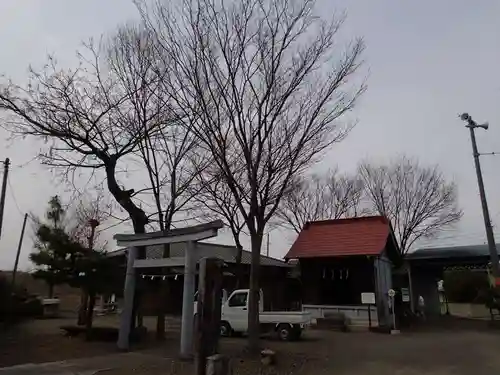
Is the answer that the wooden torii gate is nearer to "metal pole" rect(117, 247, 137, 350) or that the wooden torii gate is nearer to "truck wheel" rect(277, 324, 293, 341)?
"metal pole" rect(117, 247, 137, 350)

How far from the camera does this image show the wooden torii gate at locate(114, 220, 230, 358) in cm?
1226

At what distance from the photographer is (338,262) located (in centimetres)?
2208

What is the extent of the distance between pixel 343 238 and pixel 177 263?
36.1ft

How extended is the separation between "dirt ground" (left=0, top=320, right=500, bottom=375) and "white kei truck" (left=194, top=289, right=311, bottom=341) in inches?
24.3

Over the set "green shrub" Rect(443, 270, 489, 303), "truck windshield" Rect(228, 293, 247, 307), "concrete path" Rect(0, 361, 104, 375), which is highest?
"green shrub" Rect(443, 270, 489, 303)

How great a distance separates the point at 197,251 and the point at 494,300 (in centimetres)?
1522

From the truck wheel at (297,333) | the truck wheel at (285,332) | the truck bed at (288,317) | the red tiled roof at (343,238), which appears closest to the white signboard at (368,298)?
the red tiled roof at (343,238)

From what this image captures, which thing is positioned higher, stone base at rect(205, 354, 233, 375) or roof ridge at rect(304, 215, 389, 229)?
roof ridge at rect(304, 215, 389, 229)

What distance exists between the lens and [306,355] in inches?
483

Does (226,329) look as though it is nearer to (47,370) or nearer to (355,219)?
(47,370)

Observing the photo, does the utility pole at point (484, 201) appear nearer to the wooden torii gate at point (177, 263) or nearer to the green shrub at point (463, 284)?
the green shrub at point (463, 284)

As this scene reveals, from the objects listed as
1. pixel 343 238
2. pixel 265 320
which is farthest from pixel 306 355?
pixel 343 238

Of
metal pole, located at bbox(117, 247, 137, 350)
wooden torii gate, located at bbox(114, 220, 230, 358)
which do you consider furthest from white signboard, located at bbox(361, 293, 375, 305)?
metal pole, located at bbox(117, 247, 137, 350)

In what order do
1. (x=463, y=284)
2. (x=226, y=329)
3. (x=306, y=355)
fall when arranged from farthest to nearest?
(x=463, y=284), (x=226, y=329), (x=306, y=355)
